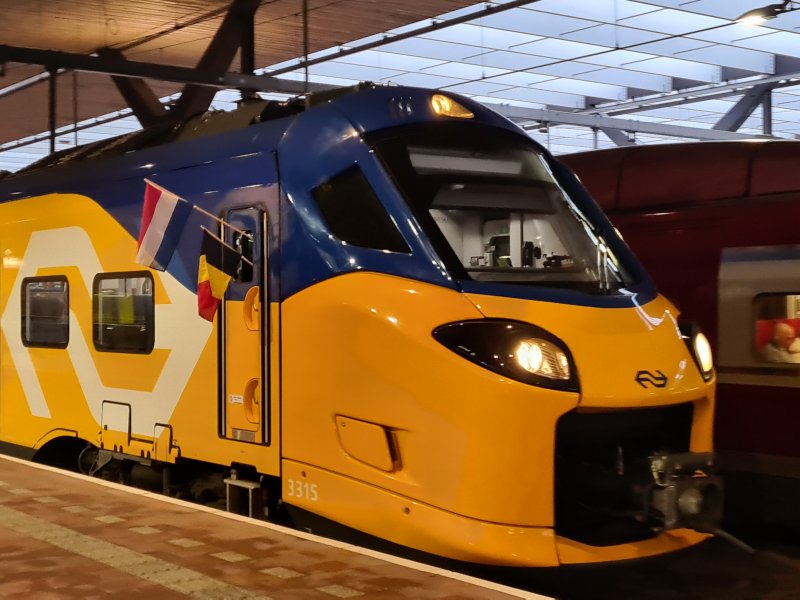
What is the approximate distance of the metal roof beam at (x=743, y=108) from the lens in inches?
859

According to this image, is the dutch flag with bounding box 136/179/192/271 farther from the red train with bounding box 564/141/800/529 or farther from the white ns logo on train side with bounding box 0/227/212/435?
the red train with bounding box 564/141/800/529

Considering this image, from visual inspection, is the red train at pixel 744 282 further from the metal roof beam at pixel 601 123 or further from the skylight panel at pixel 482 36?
the metal roof beam at pixel 601 123

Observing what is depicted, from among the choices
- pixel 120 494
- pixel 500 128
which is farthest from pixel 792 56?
pixel 120 494

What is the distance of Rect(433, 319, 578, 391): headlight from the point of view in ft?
17.4

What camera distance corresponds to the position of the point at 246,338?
645cm

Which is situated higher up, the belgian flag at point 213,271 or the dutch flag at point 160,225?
the dutch flag at point 160,225

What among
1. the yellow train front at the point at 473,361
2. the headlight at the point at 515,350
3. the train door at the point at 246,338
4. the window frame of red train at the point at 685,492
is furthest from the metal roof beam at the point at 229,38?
the window frame of red train at the point at 685,492

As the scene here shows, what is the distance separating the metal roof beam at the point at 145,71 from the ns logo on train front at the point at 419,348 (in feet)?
20.0

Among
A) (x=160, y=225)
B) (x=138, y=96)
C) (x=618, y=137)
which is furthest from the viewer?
(x=618, y=137)

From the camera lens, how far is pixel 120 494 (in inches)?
280

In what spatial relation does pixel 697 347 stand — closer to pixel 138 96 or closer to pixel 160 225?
pixel 160 225

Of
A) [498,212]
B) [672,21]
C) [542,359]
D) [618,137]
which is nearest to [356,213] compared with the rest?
[498,212]

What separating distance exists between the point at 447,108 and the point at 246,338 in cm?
182

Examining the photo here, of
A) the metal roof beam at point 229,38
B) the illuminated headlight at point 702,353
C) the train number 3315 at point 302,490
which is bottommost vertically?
the train number 3315 at point 302,490
